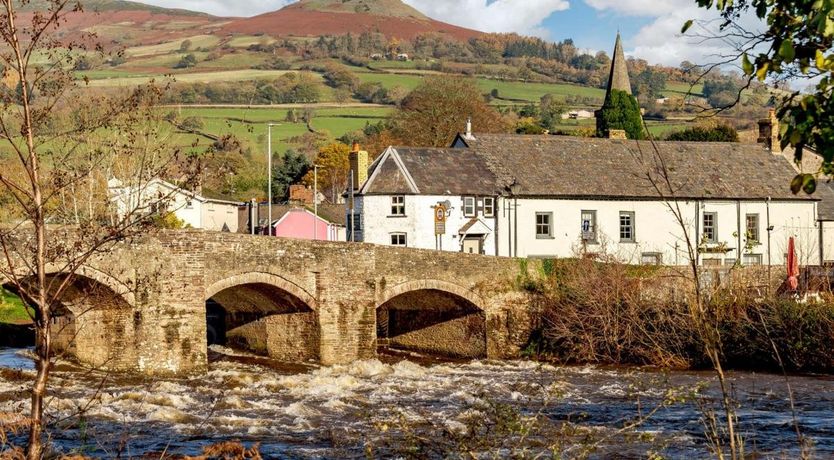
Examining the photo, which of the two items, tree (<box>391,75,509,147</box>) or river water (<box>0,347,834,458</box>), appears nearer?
river water (<box>0,347,834,458</box>)

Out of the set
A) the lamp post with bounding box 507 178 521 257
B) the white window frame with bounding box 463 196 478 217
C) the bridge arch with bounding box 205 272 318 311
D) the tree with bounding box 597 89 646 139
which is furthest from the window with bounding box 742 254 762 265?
the bridge arch with bounding box 205 272 318 311

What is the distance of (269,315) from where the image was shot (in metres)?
31.5

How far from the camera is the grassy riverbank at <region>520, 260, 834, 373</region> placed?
2706 centimetres

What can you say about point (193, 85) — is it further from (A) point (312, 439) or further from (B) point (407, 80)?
(A) point (312, 439)

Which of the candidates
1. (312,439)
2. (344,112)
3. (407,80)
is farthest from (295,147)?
(312,439)

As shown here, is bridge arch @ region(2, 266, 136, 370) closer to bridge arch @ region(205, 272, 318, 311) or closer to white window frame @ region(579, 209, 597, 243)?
bridge arch @ region(205, 272, 318, 311)

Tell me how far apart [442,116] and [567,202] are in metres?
Answer: 26.8

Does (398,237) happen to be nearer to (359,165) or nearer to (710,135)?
(359,165)

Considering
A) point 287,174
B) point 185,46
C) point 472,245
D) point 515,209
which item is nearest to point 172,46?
point 185,46

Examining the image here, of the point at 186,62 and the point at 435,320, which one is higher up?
the point at 186,62

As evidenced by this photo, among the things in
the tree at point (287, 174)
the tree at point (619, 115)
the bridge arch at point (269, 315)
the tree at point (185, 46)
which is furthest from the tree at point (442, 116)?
the tree at point (185, 46)

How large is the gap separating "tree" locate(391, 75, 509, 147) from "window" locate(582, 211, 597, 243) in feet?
79.8

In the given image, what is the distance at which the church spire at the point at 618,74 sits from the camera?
69.6 m

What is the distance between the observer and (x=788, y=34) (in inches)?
267
